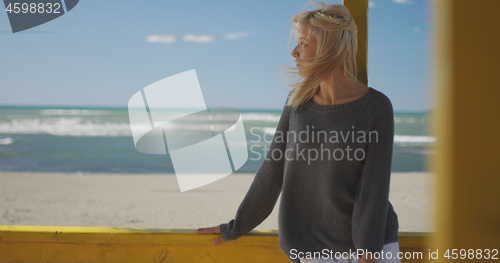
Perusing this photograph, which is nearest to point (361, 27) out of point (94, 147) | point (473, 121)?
point (473, 121)

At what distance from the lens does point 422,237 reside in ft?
4.85

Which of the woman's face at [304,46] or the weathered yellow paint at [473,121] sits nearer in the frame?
the weathered yellow paint at [473,121]

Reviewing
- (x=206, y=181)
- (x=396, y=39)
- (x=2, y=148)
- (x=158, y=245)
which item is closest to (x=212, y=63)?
(x=396, y=39)

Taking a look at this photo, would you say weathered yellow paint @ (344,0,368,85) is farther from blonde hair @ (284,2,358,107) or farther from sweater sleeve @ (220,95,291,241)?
sweater sleeve @ (220,95,291,241)

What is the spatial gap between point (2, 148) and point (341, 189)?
12568 mm

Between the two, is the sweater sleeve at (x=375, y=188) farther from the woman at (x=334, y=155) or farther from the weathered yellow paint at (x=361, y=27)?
the weathered yellow paint at (x=361, y=27)

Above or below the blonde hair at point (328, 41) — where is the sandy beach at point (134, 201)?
below

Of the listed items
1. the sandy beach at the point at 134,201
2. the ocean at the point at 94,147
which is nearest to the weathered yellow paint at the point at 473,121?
the sandy beach at the point at 134,201

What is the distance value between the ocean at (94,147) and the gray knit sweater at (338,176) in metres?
5.54

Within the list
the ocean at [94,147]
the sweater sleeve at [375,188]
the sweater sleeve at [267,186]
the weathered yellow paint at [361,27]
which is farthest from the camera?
the ocean at [94,147]

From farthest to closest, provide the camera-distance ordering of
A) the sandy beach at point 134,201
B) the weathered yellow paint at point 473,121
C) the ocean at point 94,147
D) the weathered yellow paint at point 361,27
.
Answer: the ocean at point 94,147 → the sandy beach at point 134,201 → the weathered yellow paint at point 361,27 → the weathered yellow paint at point 473,121

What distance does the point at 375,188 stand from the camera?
3.63 feet

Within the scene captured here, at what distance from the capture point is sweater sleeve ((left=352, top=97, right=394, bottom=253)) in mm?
1090

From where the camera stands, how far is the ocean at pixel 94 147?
933 centimetres
